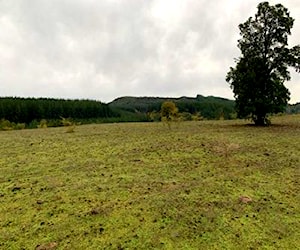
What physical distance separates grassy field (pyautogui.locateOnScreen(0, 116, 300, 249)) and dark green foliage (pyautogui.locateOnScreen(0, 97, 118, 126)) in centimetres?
4836

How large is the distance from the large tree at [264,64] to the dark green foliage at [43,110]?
4162cm

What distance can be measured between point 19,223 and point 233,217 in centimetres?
490

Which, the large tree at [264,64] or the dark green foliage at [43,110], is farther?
the dark green foliage at [43,110]

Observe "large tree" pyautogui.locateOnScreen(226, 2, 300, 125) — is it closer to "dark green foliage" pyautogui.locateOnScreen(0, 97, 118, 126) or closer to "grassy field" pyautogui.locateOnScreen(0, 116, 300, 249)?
"grassy field" pyautogui.locateOnScreen(0, 116, 300, 249)

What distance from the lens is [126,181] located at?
400 inches

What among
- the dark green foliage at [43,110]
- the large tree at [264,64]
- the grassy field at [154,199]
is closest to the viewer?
the grassy field at [154,199]

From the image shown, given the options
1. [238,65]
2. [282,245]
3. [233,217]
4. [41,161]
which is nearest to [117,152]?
[41,161]

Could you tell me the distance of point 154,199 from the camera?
8617mm

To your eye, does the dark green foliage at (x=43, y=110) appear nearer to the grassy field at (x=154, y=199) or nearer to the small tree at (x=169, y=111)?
the small tree at (x=169, y=111)

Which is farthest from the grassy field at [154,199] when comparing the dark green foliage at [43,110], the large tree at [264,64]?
the dark green foliage at [43,110]

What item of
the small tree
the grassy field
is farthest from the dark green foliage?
the grassy field

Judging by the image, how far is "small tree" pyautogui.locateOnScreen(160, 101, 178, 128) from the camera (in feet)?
82.5

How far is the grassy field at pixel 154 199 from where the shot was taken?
6.83m

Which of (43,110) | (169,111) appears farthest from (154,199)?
(43,110)
